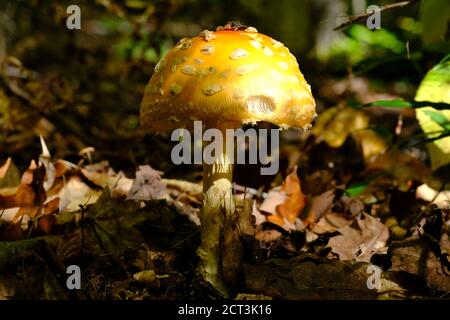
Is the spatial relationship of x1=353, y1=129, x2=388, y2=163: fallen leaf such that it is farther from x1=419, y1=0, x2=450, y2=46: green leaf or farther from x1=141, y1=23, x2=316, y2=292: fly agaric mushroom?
x1=141, y1=23, x2=316, y2=292: fly agaric mushroom

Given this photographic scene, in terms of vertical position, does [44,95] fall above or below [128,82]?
below

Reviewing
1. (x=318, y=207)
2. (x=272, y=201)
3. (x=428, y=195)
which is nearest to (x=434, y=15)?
(x=428, y=195)

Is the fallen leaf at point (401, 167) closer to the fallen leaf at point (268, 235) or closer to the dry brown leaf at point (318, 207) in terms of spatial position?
the dry brown leaf at point (318, 207)

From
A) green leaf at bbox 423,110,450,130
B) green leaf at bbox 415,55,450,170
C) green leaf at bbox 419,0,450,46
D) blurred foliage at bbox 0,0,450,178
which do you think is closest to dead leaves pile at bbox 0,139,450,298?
green leaf at bbox 415,55,450,170

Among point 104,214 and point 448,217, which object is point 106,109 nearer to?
point 104,214

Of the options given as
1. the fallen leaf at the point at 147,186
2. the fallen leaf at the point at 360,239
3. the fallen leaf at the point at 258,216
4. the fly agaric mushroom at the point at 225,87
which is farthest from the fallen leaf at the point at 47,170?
the fallen leaf at the point at 360,239

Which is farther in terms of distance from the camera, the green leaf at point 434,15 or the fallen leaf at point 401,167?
the fallen leaf at point 401,167

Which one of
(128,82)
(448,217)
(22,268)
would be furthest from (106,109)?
(448,217)
